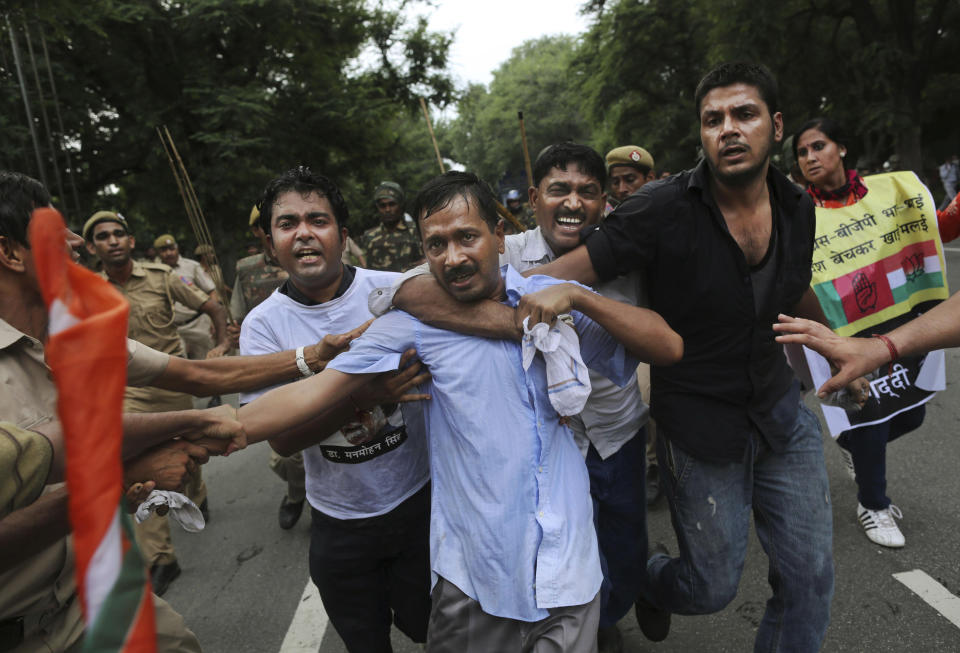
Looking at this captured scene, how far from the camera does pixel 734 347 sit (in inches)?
85.7

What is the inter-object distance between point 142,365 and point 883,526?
3.45 meters

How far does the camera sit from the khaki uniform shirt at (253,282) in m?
6.30

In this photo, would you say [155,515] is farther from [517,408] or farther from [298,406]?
[517,408]

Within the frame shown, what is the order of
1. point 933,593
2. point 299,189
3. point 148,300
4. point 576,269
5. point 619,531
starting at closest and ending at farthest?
point 576,269
point 299,189
point 619,531
point 933,593
point 148,300

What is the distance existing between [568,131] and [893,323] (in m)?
51.1

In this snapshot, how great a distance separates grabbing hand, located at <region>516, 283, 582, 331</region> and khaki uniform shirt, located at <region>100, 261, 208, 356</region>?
3787 millimetres

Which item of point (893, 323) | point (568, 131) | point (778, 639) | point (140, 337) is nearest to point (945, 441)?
point (893, 323)

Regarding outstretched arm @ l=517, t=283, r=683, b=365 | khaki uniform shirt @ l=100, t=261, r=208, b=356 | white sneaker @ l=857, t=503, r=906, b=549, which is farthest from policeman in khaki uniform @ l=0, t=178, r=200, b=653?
white sneaker @ l=857, t=503, r=906, b=549

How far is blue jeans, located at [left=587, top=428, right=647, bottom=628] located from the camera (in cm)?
254

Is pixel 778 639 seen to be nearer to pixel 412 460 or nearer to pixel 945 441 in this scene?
pixel 412 460

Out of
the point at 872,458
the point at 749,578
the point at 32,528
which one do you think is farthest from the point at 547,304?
the point at 872,458

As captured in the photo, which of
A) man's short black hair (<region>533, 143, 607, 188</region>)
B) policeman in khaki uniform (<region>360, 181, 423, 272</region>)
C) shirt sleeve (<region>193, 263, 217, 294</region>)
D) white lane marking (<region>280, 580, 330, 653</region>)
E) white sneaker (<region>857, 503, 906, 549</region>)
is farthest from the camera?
shirt sleeve (<region>193, 263, 217, 294</region>)

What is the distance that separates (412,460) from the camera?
2.30m

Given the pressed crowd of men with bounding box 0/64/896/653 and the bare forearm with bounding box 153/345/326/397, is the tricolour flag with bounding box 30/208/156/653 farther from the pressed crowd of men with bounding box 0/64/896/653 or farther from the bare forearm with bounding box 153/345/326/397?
the bare forearm with bounding box 153/345/326/397
